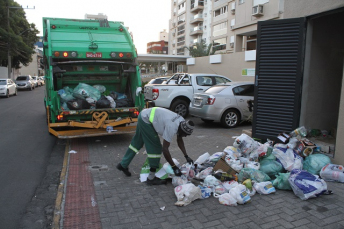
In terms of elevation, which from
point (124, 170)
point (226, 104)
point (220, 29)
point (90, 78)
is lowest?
point (124, 170)

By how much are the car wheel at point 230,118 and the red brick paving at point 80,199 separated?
4.86 meters

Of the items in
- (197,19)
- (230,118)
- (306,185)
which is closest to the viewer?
(306,185)

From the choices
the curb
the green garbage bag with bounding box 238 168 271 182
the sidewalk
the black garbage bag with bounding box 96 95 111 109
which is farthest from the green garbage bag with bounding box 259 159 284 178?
the black garbage bag with bounding box 96 95 111 109

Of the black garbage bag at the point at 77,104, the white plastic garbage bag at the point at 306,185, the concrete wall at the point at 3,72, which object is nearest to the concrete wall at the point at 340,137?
the white plastic garbage bag at the point at 306,185

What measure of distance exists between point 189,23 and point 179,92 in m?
53.7

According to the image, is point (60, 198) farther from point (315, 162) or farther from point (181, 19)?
point (181, 19)

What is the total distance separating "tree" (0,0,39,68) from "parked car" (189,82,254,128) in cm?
2554

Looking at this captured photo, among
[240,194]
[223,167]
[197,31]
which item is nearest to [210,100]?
[223,167]

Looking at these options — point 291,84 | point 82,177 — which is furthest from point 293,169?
point 82,177

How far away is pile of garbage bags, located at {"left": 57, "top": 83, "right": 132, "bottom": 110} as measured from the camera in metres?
7.27

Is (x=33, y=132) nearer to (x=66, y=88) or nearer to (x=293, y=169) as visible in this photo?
(x=66, y=88)

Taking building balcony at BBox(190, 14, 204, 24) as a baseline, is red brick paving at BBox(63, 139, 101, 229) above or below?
below

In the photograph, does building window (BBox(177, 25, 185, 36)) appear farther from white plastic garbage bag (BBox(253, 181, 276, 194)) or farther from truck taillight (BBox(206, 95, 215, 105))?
white plastic garbage bag (BBox(253, 181, 276, 194))

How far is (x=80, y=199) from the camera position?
4207 mm
